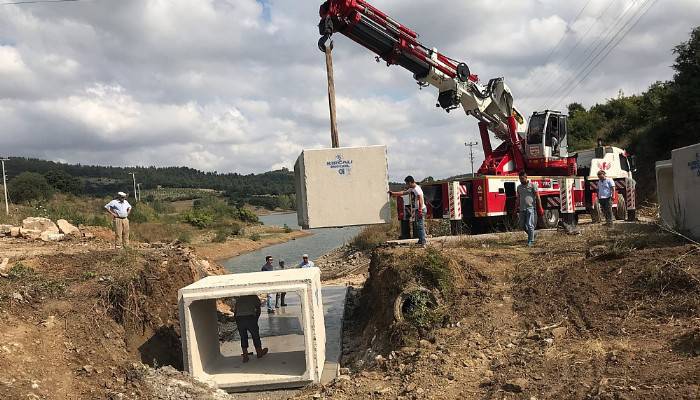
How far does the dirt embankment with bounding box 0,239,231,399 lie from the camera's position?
6637 mm

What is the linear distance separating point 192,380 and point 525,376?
194 inches

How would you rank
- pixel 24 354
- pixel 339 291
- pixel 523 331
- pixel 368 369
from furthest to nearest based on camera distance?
1. pixel 339 291
2. pixel 368 369
3. pixel 523 331
4. pixel 24 354

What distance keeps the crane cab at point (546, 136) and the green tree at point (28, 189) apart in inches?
1991

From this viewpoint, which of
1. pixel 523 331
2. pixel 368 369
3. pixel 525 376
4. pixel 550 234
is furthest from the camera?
pixel 550 234

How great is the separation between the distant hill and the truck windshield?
83.6 meters

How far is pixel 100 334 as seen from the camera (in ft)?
27.0

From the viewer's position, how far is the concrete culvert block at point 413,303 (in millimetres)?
8469

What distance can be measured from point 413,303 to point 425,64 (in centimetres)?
803

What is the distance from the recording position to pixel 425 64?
14609 mm

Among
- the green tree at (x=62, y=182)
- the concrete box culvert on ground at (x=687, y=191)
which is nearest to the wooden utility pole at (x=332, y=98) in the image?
the concrete box culvert on ground at (x=687, y=191)

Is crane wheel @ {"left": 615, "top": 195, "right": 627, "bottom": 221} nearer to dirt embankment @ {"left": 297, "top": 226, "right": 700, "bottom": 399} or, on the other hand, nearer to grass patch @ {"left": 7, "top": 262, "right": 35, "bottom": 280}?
dirt embankment @ {"left": 297, "top": 226, "right": 700, "bottom": 399}

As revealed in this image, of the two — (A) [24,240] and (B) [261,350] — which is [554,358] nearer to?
(B) [261,350]

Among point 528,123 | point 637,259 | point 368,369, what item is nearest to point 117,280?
point 368,369

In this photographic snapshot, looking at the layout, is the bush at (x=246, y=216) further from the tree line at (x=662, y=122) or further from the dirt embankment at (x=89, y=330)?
the dirt embankment at (x=89, y=330)
